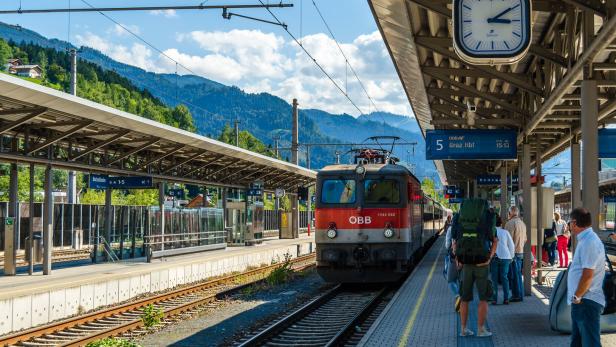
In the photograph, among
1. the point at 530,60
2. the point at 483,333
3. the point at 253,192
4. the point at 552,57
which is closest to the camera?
the point at 483,333

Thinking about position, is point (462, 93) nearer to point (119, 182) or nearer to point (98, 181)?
point (119, 182)

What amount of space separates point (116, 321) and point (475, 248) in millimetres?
6920

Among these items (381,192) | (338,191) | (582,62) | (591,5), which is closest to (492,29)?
(591,5)

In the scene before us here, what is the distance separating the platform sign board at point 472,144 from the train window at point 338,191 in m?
1.93

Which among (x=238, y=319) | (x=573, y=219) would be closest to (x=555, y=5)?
(x=573, y=219)

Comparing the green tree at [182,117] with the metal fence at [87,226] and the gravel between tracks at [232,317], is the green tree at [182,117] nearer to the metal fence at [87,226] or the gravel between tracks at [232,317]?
the metal fence at [87,226]

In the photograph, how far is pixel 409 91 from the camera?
16078 mm

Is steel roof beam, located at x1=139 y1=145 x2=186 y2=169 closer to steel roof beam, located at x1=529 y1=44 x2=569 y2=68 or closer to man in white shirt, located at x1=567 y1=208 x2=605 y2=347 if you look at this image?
steel roof beam, located at x1=529 y1=44 x2=569 y2=68

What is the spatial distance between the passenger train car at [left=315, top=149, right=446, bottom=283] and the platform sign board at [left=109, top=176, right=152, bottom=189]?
278 inches

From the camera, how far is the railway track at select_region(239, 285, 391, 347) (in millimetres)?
10984

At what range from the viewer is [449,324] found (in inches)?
431

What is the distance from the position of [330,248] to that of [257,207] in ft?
57.7

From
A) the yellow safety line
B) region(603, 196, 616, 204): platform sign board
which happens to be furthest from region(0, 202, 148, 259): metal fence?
region(603, 196, 616, 204): platform sign board

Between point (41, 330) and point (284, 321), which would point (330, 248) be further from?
point (41, 330)
